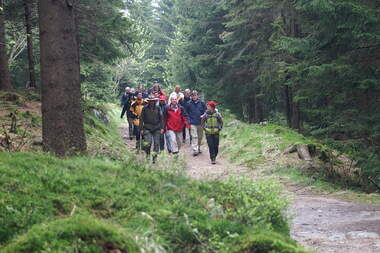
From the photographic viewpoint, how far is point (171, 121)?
610 inches

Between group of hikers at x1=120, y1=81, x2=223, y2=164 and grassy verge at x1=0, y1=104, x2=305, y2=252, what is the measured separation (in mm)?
2890

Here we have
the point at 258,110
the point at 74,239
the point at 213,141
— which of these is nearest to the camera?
the point at 74,239

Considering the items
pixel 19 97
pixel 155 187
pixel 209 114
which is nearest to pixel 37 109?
pixel 19 97

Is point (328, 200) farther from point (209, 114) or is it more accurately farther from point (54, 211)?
point (54, 211)

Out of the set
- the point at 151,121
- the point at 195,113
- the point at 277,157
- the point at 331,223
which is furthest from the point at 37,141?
the point at 195,113

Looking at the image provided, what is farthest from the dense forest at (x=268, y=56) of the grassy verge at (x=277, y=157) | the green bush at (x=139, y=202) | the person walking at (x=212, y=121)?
the person walking at (x=212, y=121)

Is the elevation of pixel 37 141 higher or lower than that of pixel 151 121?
lower

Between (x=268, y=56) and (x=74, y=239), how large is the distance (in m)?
19.4

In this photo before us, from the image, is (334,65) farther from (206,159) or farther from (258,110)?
(258,110)

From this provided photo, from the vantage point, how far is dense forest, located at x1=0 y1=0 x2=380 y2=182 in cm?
1123

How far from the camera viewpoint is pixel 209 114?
15.6 metres

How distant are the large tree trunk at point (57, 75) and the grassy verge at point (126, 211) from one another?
3.85ft

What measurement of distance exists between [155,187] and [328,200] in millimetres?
5920

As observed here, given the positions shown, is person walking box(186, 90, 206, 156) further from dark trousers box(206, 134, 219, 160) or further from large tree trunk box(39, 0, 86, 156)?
large tree trunk box(39, 0, 86, 156)
